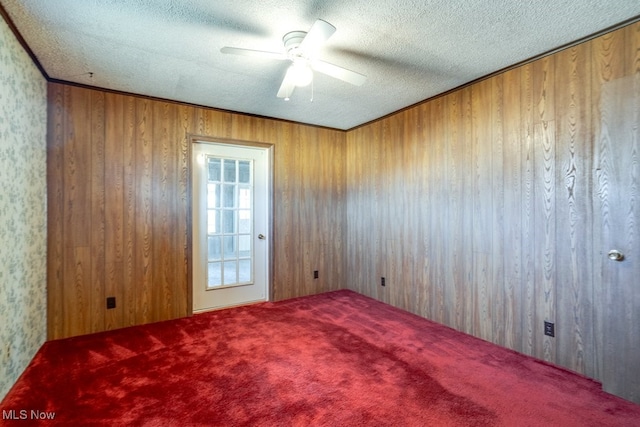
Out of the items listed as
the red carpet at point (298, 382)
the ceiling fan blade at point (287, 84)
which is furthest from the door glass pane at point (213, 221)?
the ceiling fan blade at point (287, 84)

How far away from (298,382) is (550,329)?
6.55 ft

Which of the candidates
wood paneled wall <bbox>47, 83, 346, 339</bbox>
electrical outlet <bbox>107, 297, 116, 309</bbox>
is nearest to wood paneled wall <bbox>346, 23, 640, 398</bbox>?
wood paneled wall <bbox>47, 83, 346, 339</bbox>

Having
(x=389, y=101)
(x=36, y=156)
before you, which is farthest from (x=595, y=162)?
(x=36, y=156)

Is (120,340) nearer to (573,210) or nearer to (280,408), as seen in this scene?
(280,408)

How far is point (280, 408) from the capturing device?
1862mm

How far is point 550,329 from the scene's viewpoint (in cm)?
238

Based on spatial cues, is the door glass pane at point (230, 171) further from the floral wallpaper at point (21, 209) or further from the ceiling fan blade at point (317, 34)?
the ceiling fan blade at point (317, 34)

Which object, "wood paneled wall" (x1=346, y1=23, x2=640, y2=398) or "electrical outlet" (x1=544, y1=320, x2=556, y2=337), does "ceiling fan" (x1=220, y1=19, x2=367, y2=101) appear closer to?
"wood paneled wall" (x1=346, y1=23, x2=640, y2=398)

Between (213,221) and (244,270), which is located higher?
(213,221)

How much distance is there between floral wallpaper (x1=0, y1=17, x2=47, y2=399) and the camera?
1.93 meters

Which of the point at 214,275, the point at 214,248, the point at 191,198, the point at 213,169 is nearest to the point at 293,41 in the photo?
the point at 213,169

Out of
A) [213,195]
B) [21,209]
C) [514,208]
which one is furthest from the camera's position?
[213,195]

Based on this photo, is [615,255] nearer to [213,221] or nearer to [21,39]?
[213,221]

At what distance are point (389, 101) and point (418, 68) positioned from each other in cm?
79
